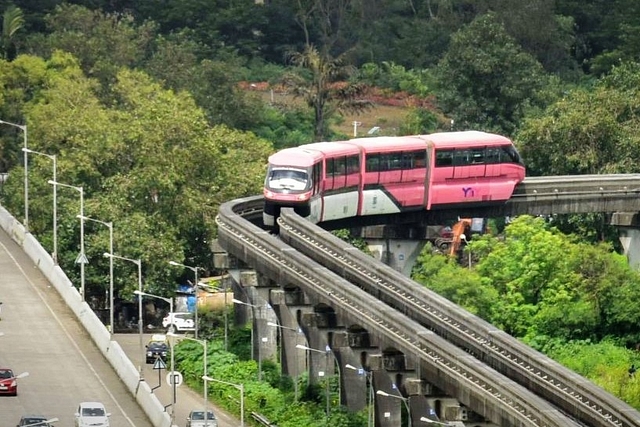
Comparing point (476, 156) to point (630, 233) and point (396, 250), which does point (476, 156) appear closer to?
point (396, 250)

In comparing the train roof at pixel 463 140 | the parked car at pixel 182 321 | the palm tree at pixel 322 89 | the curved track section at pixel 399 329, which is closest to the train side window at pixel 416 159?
the train roof at pixel 463 140

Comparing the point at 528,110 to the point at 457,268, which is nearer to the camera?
the point at 457,268

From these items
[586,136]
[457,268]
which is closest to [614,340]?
[457,268]

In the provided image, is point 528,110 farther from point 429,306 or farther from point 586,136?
point 429,306

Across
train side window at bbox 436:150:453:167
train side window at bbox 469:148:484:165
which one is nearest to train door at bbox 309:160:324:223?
train side window at bbox 436:150:453:167

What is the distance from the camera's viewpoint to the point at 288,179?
150 meters

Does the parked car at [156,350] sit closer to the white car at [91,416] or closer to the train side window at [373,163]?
the train side window at [373,163]

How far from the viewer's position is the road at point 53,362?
141 metres

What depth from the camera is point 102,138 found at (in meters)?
180

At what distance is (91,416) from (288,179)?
20.3m

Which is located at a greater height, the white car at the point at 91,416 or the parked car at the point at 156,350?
the parked car at the point at 156,350

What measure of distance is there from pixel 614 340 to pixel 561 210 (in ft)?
44.6

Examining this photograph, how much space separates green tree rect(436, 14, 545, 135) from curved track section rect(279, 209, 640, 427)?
46.4 meters

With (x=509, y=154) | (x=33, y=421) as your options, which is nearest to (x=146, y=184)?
(x=509, y=154)
